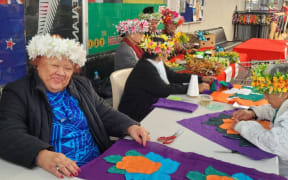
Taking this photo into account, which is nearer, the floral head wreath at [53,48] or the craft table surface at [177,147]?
the craft table surface at [177,147]

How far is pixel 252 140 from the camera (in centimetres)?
156

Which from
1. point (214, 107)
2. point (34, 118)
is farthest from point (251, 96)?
point (34, 118)

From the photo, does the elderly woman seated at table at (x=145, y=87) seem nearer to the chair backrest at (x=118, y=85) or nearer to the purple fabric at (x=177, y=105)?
the chair backrest at (x=118, y=85)

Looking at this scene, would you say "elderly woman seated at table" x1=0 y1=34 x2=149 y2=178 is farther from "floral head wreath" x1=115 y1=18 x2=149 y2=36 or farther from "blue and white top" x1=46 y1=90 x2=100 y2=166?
"floral head wreath" x1=115 y1=18 x2=149 y2=36

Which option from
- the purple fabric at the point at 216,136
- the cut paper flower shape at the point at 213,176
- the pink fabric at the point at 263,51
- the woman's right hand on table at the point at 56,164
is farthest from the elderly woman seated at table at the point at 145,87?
the pink fabric at the point at 263,51

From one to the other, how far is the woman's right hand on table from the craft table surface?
0.03 metres

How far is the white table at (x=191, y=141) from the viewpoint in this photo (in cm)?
140

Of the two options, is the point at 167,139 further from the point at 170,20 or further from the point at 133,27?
the point at 170,20

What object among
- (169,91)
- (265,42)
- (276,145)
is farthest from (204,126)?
(265,42)

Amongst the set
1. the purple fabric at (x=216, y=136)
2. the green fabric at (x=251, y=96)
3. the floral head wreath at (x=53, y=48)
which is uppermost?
the floral head wreath at (x=53, y=48)

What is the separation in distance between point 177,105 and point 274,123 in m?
0.75

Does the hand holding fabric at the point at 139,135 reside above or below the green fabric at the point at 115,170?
above

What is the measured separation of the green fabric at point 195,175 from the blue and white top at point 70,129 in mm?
697

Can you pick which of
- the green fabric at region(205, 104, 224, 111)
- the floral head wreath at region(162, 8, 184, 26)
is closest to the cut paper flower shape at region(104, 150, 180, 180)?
the green fabric at region(205, 104, 224, 111)
